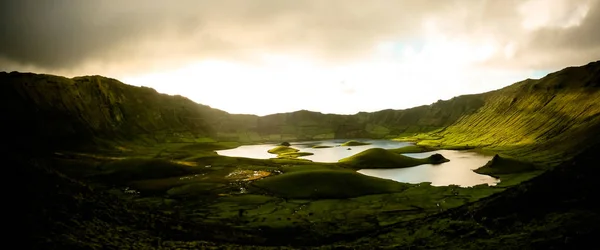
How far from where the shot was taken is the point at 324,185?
9331cm

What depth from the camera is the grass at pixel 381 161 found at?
143 m

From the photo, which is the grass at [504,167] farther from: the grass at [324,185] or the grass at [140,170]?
the grass at [140,170]

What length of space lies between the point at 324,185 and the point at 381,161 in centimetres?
5831

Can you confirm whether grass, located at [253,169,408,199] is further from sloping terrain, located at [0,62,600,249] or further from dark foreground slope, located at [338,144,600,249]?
dark foreground slope, located at [338,144,600,249]

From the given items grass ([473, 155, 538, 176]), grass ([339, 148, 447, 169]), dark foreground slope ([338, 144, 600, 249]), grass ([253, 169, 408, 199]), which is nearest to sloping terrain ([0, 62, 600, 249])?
dark foreground slope ([338, 144, 600, 249])

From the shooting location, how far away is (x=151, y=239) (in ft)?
140

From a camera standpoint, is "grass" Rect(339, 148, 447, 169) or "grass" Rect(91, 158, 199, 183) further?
"grass" Rect(339, 148, 447, 169)

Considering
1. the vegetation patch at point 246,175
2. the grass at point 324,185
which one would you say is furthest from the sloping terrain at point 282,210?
the grass at point 324,185

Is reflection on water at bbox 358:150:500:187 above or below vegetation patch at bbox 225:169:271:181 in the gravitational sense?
below

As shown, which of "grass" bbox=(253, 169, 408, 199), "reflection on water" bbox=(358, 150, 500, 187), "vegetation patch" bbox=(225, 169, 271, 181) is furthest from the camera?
"vegetation patch" bbox=(225, 169, 271, 181)

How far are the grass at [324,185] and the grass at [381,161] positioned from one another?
140 feet

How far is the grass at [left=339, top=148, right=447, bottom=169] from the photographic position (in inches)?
5620

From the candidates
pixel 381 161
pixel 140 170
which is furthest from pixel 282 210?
pixel 381 161

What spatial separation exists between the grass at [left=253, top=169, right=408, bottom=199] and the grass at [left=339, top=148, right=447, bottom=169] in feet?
140
